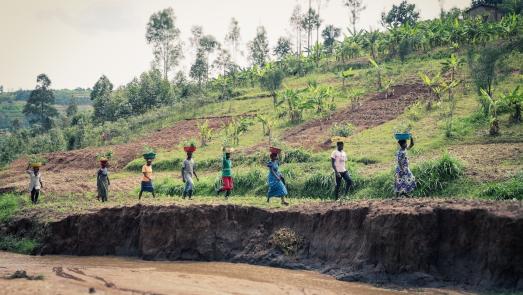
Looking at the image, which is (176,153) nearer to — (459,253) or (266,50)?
(459,253)

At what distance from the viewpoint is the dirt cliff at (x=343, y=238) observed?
10.5 m

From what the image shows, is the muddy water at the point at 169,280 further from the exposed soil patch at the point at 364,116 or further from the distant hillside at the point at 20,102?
the distant hillside at the point at 20,102

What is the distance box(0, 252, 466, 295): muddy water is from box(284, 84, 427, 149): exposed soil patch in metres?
13.2

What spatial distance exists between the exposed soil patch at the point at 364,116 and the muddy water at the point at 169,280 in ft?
43.2

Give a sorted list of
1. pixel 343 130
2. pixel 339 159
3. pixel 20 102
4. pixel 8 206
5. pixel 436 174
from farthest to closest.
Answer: pixel 20 102 → pixel 343 130 → pixel 8 206 → pixel 436 174 → pixel 339 159

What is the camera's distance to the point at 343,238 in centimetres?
1276

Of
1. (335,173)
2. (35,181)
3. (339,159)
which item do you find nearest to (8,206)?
(35,181)

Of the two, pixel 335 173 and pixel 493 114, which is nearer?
pixel 335 173

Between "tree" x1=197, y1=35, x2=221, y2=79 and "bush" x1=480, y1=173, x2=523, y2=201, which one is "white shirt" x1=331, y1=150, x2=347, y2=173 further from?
"tree" x1=197, y1=35, x2=221, y2=79

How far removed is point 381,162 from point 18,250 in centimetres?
1235

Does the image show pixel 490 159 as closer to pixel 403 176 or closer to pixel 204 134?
pixel 403 176

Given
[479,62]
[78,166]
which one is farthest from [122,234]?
[78,166]

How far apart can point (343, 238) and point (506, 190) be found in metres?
4.62

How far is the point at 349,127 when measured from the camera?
26453 mm
